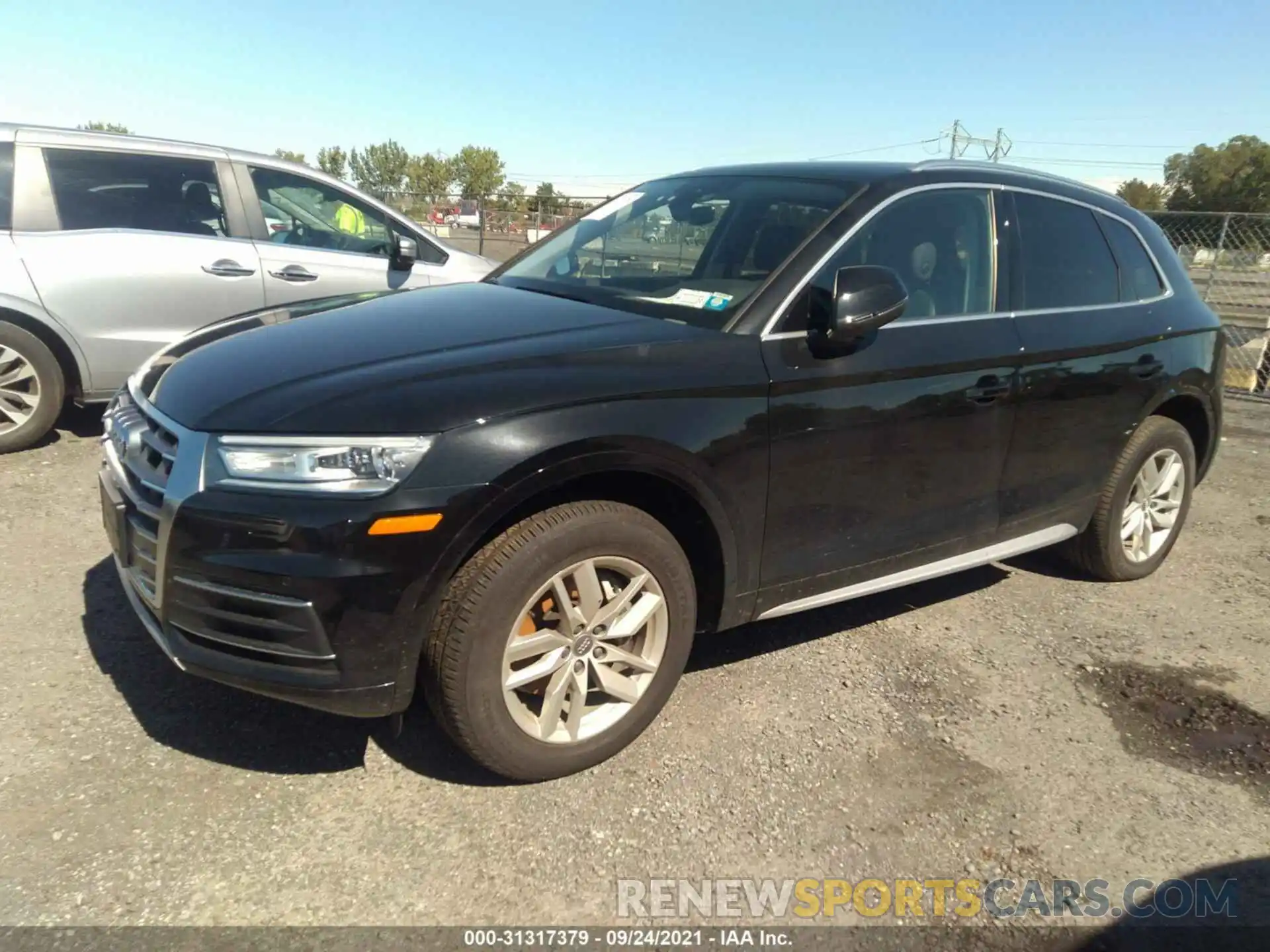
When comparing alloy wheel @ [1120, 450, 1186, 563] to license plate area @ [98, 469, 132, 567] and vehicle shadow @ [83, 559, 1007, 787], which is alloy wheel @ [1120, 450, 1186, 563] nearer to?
vehicle shadow @ [83, 559, 1007, 787]

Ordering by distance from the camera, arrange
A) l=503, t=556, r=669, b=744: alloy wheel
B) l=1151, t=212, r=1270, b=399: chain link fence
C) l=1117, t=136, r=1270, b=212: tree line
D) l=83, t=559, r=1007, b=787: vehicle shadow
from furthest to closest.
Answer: l=1117, t=136, r=1270, b=212: tree line → l=1151, t=212, r=1270, b=399: chain link fence → l=83, t=559, r=1007, b=787: vehicle shadow → l=503, t=556, r=669, b=744: alloy wheel

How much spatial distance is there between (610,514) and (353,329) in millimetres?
1057

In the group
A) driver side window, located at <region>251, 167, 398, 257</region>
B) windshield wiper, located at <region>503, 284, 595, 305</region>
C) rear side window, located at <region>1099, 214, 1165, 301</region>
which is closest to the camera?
windshield wiper, located at <region>503, 284, 595, 305</region>

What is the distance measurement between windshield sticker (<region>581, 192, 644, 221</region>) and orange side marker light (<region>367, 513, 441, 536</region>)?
2.10 m

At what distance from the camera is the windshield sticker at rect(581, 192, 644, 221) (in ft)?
12.9

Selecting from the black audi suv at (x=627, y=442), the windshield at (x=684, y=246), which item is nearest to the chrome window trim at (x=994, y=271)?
the black audi suv at (x=627, y=442)

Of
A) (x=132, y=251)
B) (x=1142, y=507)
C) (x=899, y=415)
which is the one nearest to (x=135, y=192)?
(x=132, y=251)

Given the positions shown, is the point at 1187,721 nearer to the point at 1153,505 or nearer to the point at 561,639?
the point at 1153,505

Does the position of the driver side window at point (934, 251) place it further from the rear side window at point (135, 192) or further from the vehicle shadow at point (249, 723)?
the rear side window at point (135, 192)

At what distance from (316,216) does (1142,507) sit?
5226 mm

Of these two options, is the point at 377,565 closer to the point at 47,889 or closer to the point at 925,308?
the point at 47,889

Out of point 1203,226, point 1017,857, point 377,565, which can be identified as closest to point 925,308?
point 1017,857

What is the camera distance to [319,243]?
6.09 m

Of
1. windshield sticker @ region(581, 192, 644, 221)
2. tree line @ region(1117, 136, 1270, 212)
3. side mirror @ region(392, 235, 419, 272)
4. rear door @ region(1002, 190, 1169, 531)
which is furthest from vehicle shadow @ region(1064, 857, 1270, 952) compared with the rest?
tree line @ region(1117, 136, 1270, 212)
